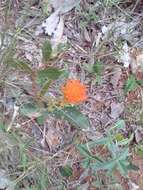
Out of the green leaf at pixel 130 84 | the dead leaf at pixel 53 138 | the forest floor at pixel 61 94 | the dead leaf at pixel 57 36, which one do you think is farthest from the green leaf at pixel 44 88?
the green leaf at pixel 130 84

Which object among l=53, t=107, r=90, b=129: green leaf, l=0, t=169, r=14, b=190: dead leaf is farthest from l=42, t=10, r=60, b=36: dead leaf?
l=0, t=169, r=14, b=190: dead leaf

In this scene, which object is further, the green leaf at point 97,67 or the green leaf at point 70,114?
the green leaf at point 97,67

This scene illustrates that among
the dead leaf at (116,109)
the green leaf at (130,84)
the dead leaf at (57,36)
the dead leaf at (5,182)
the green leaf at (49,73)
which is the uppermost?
the dead leaf at (57,36)

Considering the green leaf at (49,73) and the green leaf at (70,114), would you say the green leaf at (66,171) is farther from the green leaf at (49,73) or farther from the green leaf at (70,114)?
the green leaf at (49,73)

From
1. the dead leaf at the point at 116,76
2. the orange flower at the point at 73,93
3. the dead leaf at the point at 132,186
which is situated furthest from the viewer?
the dead leaf at the point at 116,76

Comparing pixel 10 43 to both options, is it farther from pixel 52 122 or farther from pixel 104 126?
pixel 104 126

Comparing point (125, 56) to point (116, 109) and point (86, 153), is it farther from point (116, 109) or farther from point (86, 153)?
point (86, 153)
